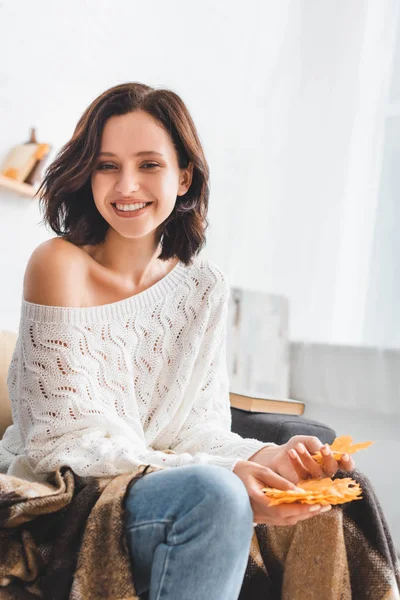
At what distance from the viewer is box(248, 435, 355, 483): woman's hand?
1109 millimetres

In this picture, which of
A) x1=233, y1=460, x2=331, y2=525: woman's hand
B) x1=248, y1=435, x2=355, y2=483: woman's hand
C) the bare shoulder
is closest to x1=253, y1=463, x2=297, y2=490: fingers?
x1=233, y1=460, x2=331, y2=525: woman's hand

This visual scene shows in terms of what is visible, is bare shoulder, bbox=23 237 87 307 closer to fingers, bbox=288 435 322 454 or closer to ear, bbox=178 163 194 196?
ear, bbox=178 163 194 196

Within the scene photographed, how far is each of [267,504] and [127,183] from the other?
60 centimetres

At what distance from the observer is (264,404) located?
1.89 metres

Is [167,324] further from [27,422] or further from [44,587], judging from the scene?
[44,587]

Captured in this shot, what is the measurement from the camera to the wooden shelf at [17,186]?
82.4 inches

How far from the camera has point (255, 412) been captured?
188 centimetres

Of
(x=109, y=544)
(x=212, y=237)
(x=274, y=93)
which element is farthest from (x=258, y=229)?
(x=109, y=544)

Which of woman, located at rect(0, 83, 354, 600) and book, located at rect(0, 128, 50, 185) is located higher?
book, located at rect(0, 128, 50, 185)

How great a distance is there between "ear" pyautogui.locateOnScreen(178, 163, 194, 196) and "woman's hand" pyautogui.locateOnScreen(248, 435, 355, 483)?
561 millimetres

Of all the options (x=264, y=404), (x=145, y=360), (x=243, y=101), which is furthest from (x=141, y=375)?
(x=243, y=101)

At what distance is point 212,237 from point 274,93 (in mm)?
641

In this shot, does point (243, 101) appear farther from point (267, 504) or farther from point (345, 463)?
point (267, 504)

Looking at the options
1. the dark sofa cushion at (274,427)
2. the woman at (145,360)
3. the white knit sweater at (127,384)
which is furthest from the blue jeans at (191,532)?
the dark sofa cushion at (274,427)
